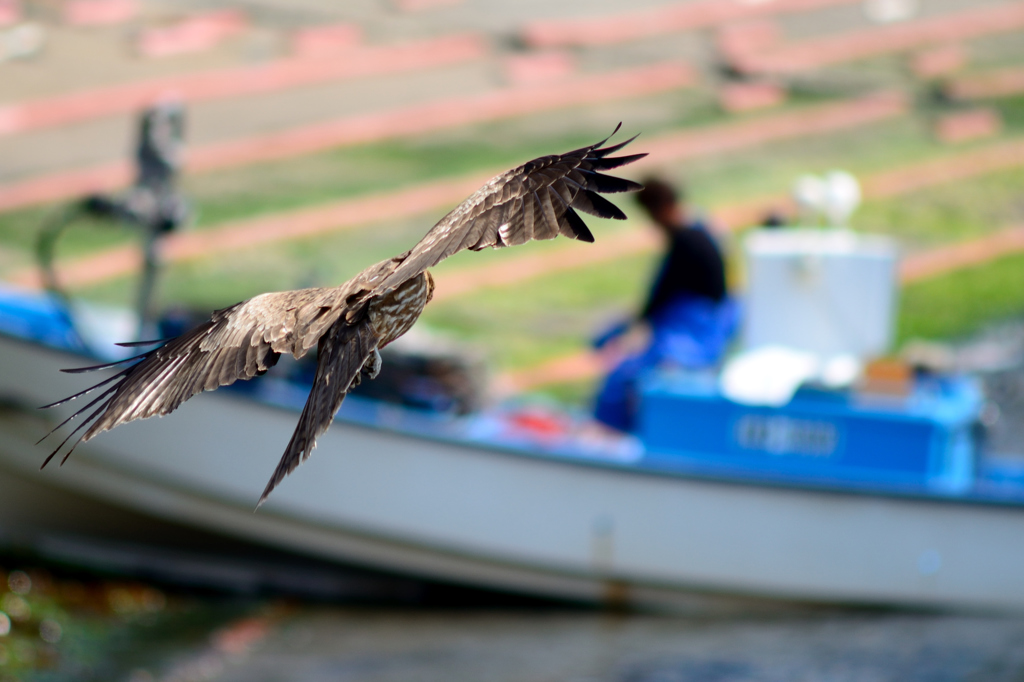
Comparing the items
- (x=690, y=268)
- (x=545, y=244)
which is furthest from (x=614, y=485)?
(x=545, y=244)

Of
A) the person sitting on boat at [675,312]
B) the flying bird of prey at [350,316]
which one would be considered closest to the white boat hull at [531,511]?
the person sitting on boat at [675,312]

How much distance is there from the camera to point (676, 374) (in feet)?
17.8

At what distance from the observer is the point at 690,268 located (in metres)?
5.29

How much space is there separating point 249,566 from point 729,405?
2445 millimetres

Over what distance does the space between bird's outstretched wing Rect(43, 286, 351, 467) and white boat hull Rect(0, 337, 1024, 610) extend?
95.0 inches

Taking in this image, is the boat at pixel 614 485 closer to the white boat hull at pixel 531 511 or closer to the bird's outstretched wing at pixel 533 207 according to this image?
the white boat hull at pixel 531 511

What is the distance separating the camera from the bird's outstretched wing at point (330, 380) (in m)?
2.46

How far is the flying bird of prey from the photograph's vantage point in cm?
256

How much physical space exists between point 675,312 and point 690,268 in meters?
0.21

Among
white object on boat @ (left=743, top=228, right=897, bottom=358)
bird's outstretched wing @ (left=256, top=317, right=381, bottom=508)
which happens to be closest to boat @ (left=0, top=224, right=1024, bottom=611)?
white object on boat @ (left=743, top=228, right=897, bottom=358)

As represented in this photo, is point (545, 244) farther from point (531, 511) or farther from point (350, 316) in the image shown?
point (350, 316)

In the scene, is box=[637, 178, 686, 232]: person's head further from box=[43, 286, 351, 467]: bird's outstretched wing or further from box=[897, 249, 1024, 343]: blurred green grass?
→ box=[897, 249, 1024, 343]: blurred green grass

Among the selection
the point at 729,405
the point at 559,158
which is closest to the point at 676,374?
the point at 729,405

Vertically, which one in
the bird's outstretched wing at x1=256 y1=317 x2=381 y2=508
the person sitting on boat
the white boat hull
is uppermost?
the person sitting on boat
